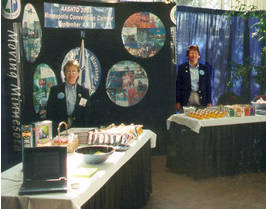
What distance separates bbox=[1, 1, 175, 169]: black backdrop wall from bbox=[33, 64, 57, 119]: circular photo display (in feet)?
0.22

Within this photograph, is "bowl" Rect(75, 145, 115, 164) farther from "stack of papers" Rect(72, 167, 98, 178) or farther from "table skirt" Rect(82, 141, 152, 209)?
"table skirt" Rect(82, 141, 152, 209)

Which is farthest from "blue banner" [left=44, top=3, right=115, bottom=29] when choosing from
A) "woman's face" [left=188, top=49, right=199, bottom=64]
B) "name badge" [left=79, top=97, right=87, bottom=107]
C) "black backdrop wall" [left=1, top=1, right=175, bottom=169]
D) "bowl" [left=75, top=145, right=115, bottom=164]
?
Answer: "bowl" [left=75, top=145, right=115, bottom=164]

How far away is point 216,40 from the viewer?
674 cm

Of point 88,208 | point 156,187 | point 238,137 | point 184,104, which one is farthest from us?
point 184,104

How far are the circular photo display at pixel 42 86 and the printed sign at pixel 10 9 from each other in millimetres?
864

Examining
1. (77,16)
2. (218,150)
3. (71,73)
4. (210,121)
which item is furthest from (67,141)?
(77,16)

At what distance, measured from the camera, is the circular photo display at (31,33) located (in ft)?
14.5

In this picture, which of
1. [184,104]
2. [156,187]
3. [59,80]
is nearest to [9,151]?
[59,80]

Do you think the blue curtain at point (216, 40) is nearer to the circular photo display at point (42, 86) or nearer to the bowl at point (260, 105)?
the bowl at point (260, 105)

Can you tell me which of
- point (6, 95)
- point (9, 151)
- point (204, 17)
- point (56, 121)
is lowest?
point (9, 151)

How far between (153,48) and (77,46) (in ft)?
3.92

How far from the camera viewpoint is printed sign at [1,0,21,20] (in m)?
3.89

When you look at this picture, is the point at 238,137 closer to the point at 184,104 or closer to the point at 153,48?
the point at 184,104

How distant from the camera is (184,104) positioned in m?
5.37
